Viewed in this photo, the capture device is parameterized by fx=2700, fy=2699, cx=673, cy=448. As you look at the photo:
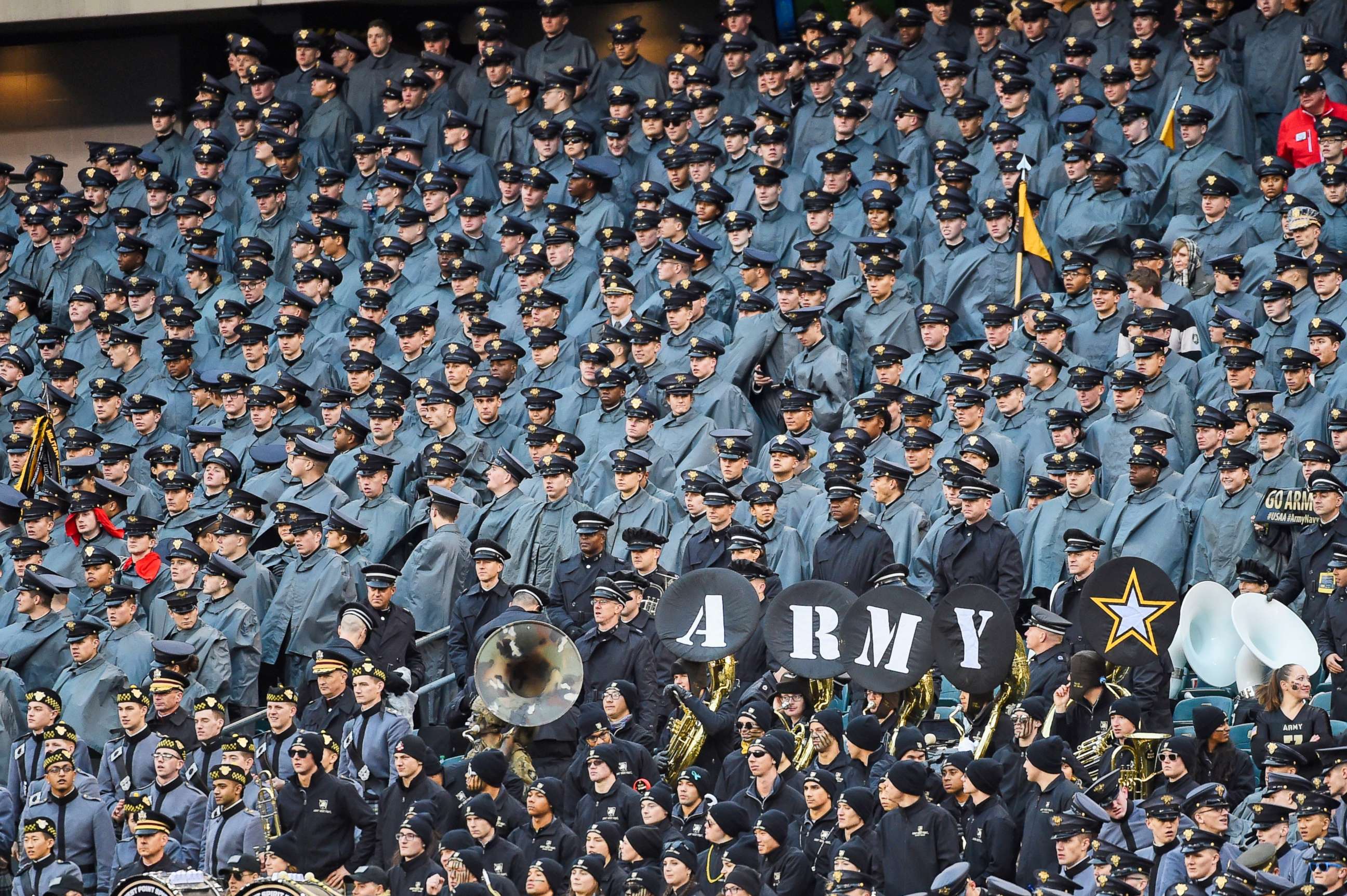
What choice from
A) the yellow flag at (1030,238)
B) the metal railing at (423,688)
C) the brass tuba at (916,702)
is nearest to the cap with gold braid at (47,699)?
the metal railing at (423,688)

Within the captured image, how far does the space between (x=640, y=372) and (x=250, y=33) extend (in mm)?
9565

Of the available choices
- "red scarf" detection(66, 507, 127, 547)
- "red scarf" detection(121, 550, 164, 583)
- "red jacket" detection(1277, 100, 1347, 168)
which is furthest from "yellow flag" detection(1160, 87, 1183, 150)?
"red scarf" detection(66, 507, 127, 547)

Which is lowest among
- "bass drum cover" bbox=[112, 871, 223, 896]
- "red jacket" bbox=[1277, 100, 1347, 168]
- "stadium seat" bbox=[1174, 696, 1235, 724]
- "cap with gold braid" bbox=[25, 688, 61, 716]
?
"cap with gold braid" bbox=[25, 688, 61, 716]

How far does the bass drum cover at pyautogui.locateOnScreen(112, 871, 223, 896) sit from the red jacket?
32.6 ft

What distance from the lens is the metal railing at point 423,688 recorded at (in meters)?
16.6

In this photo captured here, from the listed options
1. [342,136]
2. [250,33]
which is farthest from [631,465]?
[250,33]

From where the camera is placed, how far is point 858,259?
768 inches

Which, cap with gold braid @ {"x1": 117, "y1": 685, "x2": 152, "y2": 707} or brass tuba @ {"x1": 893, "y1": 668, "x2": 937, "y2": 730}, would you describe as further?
cap with gold braid @ {"x1": 117, "y1": 685, "x2": 152, "y2": 707}

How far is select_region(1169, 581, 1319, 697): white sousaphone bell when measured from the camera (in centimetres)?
1496

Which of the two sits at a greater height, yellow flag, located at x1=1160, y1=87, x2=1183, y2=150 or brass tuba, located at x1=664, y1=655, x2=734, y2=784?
yellow flag, located at x1=1160, y1=87, x2=1183, y2=150

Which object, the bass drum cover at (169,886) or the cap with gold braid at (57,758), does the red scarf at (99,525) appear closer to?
the cap with gold braid at (57,758)

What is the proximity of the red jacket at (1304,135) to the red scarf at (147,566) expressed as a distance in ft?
28.2

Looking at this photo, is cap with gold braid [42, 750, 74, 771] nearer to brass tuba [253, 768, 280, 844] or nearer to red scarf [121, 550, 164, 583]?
brass tuba [253, 768, 280, 844]

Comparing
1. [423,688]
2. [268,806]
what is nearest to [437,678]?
[423,688]
